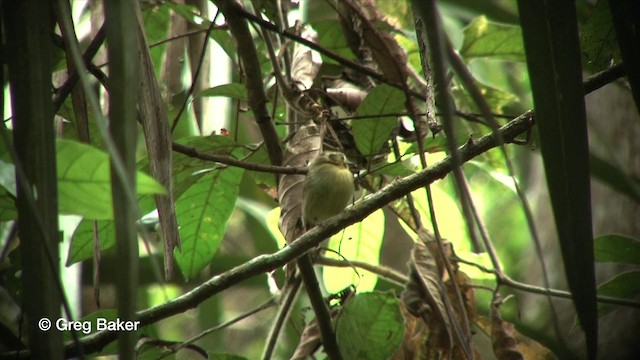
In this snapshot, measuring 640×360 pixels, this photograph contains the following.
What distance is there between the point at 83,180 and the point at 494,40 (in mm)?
1756

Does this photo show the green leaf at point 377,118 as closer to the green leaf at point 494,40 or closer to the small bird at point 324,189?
the small bird at point 324,189

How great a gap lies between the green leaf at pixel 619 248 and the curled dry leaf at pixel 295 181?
0.80 m

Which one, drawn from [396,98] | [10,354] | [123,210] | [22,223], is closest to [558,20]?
[123,210]

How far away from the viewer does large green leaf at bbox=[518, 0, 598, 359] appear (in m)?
0.80

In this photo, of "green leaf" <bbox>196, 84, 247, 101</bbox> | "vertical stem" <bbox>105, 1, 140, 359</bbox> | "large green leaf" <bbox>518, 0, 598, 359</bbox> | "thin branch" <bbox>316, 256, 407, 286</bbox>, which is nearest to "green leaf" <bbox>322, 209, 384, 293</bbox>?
"thin branch" <bbox>316, 256, 407, 286</bbox>

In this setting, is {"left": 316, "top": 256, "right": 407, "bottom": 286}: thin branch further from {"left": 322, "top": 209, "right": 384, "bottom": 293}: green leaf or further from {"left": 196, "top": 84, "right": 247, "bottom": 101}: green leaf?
{"left": 196, "top": 84, "right": 247, "bottom": 101}: green leaf

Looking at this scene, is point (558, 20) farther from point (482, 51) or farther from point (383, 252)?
point (383, 252)

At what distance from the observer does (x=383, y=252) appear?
506 cm

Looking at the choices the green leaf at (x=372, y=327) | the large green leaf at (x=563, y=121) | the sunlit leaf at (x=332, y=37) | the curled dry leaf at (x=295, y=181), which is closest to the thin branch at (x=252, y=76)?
the curled dry leaf at (x=295, y=181)

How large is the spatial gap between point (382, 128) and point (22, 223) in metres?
1.13

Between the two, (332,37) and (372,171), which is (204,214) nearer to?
(372,171)

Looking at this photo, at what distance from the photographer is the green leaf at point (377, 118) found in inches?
68.3

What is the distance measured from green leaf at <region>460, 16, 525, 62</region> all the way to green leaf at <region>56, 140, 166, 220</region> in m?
1.73

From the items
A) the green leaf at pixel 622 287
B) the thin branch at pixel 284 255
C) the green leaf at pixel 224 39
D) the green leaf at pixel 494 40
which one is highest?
the green leaf at pixel 224 39
